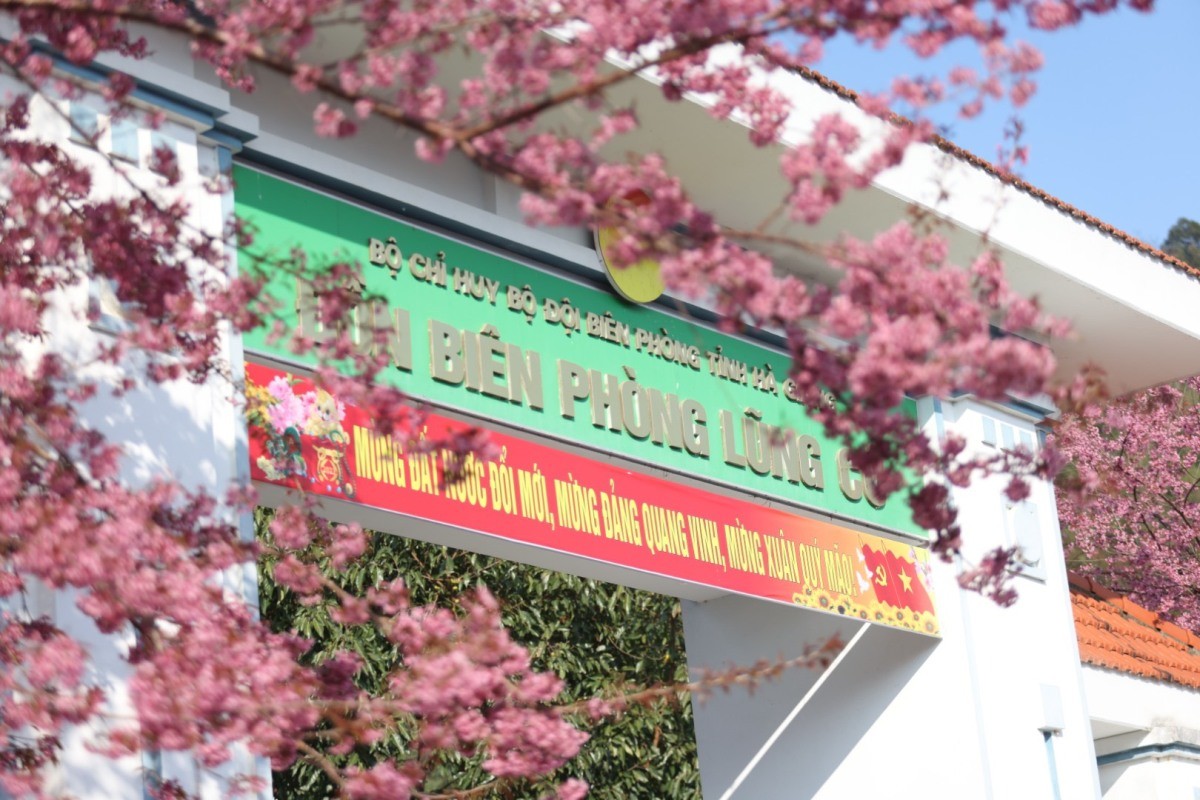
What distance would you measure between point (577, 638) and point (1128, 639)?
19.0 feet

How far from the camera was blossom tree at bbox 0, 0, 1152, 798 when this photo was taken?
15.5 feet

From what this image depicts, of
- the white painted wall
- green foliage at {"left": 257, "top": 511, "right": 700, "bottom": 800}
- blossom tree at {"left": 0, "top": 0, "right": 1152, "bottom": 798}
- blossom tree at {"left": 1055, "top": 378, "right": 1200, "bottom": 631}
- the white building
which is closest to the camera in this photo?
blossom tree at {"left": 0, "top": 0, "right": 1152, "bottom": 798}

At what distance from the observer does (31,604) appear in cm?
734

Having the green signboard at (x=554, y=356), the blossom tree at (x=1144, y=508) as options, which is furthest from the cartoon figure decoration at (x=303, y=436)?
the blossom tree at (x=1144, y=508)

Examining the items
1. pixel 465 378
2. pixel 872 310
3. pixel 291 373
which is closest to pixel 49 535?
pixel 872 310

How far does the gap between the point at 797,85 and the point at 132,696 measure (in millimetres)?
7471

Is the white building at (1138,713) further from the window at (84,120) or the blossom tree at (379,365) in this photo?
the window at (84,120)

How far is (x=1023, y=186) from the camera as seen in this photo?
1309cm

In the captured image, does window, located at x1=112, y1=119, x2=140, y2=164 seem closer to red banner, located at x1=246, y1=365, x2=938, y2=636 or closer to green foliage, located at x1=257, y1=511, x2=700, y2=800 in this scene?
red banner, located at x1=246, y1=365, x2=938, y2=636

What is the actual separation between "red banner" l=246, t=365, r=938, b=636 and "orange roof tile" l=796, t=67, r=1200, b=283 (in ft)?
8.47

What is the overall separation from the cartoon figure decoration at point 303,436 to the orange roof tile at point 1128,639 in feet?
25.2

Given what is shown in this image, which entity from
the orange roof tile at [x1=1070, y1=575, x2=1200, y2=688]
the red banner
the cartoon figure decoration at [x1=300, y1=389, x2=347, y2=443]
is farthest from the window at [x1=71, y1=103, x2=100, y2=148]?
the orange roof tile at [x1=1070, y1=575, x2=1200, y2=688]

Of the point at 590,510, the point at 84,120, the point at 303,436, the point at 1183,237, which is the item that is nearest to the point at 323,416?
the point at 303,436

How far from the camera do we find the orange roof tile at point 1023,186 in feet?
38.5
